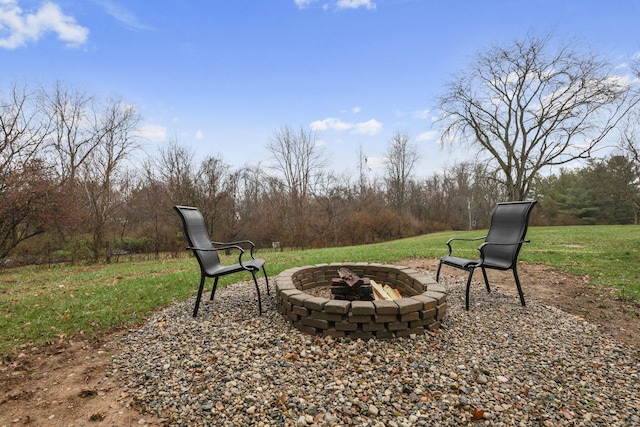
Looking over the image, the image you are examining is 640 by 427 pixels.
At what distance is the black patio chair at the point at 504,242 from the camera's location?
3.40m

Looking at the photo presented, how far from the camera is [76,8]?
5680 mm

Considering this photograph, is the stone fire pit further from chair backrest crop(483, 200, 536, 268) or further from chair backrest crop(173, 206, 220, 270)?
chair backrest crop(483, 200, 536, 268)

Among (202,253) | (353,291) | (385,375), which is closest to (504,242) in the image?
(353,291)

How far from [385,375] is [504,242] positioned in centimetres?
282

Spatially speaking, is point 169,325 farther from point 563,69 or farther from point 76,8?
point 563,69

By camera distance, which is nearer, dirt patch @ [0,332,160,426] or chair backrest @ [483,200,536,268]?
dirt patch @ [0,332,160,426]

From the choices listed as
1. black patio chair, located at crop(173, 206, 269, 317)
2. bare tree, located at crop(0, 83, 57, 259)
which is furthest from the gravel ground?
bare tree, located at crop(0, 83, 57, 259)

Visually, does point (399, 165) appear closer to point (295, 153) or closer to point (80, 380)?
point (295, 153)

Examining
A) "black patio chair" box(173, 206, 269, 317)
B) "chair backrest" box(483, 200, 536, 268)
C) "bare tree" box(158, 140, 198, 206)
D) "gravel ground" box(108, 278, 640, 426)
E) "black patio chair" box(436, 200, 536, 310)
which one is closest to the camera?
"gravel ground" box(108, 278, 640, 426)

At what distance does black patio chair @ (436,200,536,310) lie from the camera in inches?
134

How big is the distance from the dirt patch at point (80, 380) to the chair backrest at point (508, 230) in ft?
1.95

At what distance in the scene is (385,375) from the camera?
1.99m

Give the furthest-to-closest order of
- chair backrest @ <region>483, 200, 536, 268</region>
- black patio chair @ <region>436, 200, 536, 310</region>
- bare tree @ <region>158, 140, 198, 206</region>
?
bare tree @ <region>158, 140, 198, 206</region> < chair backrest @ <region>483, 200, 536, 268</region> < black patio chair @ <region>436, 200, 536, 310</region>

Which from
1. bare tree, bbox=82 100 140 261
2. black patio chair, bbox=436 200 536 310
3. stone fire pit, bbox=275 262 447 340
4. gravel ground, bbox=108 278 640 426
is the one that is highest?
bare tree, bbox=82 100 140 261
